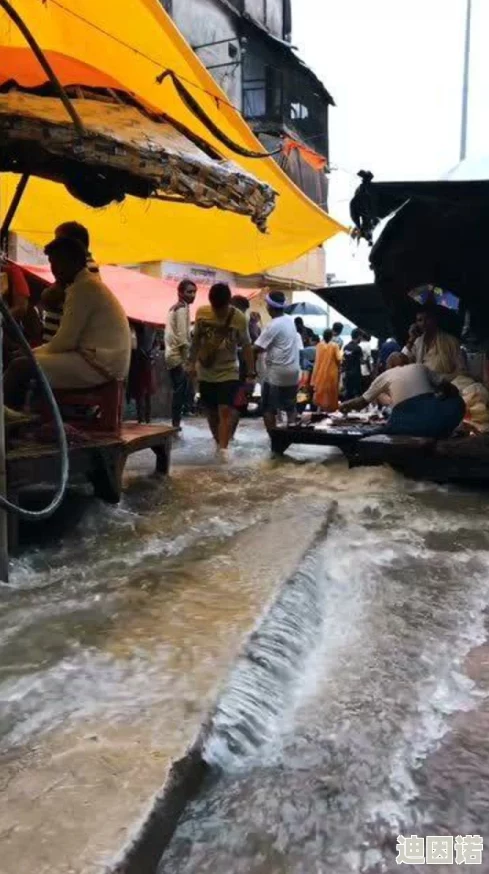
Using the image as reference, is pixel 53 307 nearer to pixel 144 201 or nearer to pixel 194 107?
pixel 194 107

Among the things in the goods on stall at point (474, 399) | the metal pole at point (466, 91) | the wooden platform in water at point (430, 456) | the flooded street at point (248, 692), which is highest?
the metal pole at point (466, 91)

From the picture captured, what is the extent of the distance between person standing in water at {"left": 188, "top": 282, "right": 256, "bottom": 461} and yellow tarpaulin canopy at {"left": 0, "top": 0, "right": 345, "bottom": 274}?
1.40 meters

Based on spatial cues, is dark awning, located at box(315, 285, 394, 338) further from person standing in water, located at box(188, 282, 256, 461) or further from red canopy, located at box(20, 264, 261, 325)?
person standing in water, located at box(188, 282, 256, 461)

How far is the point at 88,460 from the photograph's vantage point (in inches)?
207

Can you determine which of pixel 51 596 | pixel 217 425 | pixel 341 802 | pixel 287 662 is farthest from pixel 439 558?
pixel 217 425

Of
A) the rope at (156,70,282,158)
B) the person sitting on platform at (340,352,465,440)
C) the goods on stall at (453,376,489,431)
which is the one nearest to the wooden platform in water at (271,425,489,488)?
the person sitting on platform at (340,352,465,440)

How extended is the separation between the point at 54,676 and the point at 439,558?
2.78 meters

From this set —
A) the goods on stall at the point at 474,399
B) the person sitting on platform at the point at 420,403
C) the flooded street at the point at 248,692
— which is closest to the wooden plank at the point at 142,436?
the flooded street at the point at 248,692

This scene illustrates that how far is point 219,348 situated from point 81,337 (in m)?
3.01

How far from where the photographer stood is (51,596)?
382cm

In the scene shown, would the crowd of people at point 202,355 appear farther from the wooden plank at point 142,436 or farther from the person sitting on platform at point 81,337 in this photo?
the wooden plank at point 142,436

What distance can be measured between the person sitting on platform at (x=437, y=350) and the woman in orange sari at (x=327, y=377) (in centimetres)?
507

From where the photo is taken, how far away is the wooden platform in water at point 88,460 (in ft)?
14.5

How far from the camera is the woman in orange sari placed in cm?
1384
